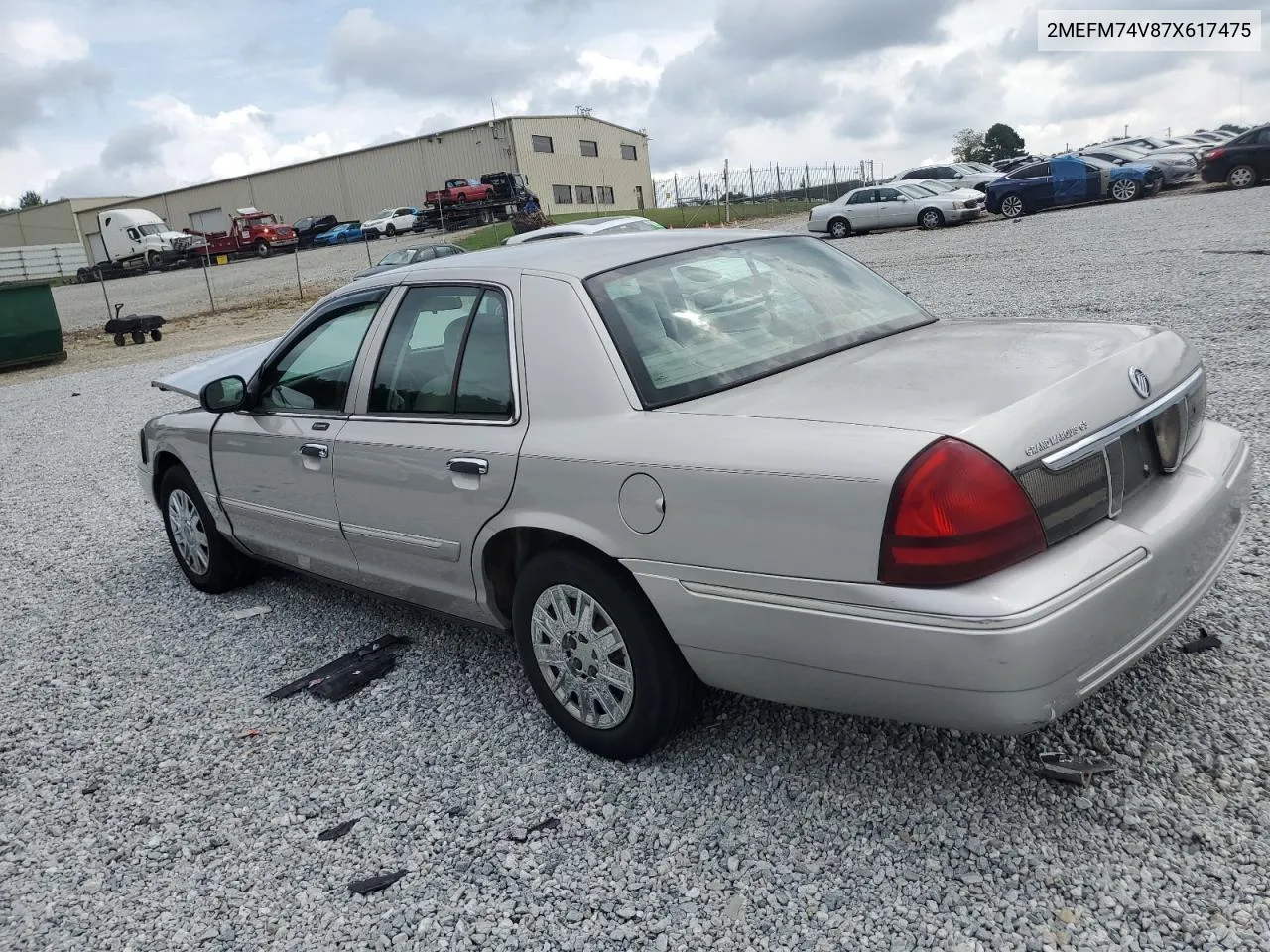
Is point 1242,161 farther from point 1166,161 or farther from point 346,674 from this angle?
point 346,674

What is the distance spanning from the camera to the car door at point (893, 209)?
25.8 m

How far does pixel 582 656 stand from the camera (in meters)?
3.09

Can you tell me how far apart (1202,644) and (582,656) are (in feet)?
6.73

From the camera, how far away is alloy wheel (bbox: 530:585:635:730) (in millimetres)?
3000

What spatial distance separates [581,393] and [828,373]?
731mm

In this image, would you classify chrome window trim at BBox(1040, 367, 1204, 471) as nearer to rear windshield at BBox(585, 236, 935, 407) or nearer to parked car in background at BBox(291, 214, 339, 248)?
rear windshield at BBox(585, 236, 935, 407)

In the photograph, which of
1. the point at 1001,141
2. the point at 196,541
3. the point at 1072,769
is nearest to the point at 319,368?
the point at 196,541

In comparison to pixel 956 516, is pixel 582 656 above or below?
below

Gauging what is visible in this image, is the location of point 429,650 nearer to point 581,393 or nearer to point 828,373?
point 581,393

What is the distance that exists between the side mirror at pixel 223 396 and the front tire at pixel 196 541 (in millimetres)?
768

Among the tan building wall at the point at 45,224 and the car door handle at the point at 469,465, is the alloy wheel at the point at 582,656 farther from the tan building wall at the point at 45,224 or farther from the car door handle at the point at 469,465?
the tan building wall at the point at 45,224

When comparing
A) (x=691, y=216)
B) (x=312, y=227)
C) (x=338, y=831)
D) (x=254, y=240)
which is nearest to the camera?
(x=338, y=831)

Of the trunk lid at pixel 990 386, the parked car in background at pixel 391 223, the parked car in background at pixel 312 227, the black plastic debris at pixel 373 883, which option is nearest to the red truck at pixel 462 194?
the parked car in background at pixel 391 223

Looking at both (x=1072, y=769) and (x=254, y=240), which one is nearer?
(x=1072, y=769)
